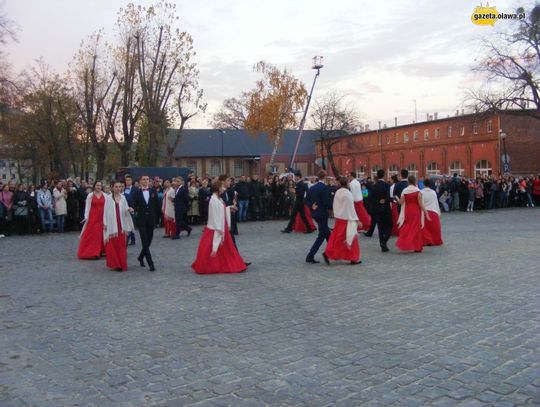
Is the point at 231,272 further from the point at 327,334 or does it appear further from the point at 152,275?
the point at 327,334

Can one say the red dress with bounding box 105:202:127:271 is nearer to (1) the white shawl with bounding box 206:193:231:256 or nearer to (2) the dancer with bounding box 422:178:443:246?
(1) the white shawl with bounding box 206:193:231:256

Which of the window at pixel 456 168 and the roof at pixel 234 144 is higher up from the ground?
the roof at pixel 234 144

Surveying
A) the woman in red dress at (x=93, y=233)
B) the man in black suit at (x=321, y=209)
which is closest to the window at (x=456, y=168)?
the man in black suit at (x=321, y=209)

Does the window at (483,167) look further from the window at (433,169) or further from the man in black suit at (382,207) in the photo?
the man in black suit at (382,207)

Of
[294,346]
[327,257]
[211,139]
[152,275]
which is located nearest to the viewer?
[294,346]

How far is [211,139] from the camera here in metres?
88.0

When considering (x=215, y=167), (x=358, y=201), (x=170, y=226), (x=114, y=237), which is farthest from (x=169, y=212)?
(x=215, y=167)

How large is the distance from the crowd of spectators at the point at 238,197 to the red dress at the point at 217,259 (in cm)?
352

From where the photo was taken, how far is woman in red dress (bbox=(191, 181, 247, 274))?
1059cm

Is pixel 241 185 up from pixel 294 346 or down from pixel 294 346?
up

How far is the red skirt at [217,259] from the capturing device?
10594 mm

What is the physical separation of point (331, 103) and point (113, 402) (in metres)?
66.7

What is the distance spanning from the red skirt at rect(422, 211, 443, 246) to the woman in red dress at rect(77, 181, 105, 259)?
26.7 feet

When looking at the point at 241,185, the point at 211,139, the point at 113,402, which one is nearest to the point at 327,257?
the point at 113,402
